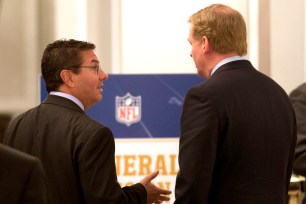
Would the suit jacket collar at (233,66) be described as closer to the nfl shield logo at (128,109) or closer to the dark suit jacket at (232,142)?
the dark suit jacket at (232,142)

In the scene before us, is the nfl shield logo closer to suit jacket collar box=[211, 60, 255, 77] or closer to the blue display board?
the blue display board

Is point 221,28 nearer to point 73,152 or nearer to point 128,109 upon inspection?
point 73,152

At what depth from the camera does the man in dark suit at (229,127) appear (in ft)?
8.40

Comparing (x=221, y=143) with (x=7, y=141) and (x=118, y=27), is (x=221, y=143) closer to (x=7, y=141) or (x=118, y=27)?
(x=7, y=141)

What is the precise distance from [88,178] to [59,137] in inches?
7.8

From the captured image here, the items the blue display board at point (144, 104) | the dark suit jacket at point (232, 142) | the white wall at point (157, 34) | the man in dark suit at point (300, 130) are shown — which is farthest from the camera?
the white wall at point (157, 34)

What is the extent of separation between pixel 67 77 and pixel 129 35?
5.81 ft

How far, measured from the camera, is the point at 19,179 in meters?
1.51

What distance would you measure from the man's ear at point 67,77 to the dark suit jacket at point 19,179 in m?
1.46

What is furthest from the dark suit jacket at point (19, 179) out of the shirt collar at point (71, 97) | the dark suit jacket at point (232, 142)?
the shirt collar at point (71, 97)

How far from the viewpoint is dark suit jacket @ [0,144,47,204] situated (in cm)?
151

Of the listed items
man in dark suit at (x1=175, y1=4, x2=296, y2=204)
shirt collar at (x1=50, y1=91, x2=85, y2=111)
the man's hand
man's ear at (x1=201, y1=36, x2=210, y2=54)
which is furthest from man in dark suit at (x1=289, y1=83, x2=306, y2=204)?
shirt collar at (x1=50, y1=91, x2=85, y2=111)

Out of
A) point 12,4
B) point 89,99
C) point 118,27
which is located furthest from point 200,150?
point 12,4

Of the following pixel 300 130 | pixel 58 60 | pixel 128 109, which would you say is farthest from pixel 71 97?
pixel 128 109
